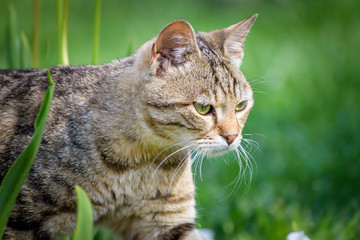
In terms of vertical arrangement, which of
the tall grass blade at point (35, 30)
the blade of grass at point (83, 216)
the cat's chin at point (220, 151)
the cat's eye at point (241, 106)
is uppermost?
the tall grass blade at point (35, 30)

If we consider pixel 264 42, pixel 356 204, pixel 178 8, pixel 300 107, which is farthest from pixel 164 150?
pixel 178 8

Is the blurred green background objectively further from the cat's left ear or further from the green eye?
the green eye

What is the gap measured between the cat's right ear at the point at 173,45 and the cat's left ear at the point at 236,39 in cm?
24

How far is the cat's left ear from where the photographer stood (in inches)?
88.5

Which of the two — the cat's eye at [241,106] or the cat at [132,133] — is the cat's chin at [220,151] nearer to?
the cat at [132,133]

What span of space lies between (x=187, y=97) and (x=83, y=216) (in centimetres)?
82

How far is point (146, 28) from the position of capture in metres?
6.66

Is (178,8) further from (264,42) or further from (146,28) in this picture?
(264,42)


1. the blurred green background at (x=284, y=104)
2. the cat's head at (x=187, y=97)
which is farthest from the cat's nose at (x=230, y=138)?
the blurred green background at (x=284, y=104)

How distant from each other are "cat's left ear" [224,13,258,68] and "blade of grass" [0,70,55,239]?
100 cm

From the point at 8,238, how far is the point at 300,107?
320 centimetres

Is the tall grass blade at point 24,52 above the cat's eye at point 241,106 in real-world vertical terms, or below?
above

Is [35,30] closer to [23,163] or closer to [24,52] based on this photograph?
[24,52]

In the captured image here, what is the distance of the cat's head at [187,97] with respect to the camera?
2.03 m
